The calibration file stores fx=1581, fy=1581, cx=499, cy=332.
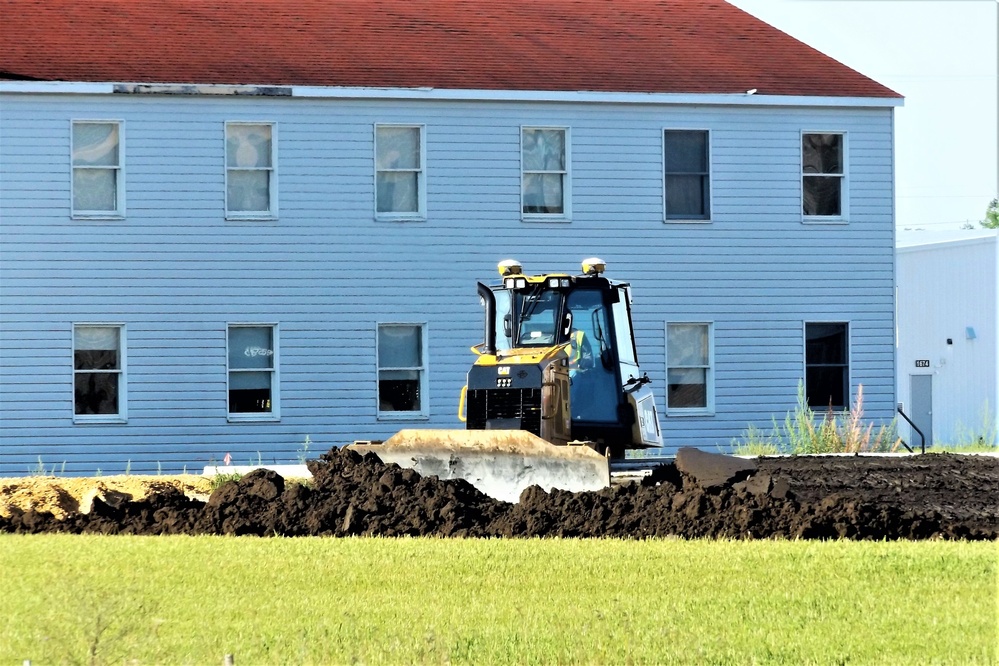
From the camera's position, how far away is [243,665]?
853 centimetres

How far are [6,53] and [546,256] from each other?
9630mm

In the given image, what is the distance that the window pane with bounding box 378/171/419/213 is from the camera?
27.0m

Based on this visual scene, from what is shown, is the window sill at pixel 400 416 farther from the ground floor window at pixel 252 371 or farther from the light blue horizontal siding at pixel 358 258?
the ground floor window at pixel 252 371

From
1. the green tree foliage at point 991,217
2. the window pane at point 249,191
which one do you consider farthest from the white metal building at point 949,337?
the green tree foliage at point 991,217

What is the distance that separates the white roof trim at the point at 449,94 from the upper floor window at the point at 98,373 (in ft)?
12.7

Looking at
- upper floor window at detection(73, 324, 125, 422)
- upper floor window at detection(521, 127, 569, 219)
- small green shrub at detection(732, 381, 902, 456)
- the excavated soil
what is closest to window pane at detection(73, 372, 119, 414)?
upper floor window at detection(73, 324, 125, 422)

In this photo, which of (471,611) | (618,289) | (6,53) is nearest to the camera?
(471,611)

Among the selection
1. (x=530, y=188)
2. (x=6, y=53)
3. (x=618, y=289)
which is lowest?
(x=618, y=289)

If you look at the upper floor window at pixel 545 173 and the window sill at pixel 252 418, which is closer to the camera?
the window sill at pixel 252 418

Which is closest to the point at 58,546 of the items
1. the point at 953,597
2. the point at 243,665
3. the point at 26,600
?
the point at 26,600

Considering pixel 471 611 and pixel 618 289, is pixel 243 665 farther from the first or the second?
pixel 618 289

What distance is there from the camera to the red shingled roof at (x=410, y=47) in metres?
26.5

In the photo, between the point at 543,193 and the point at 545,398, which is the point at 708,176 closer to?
the point at 543,193

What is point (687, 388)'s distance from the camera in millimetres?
27734
